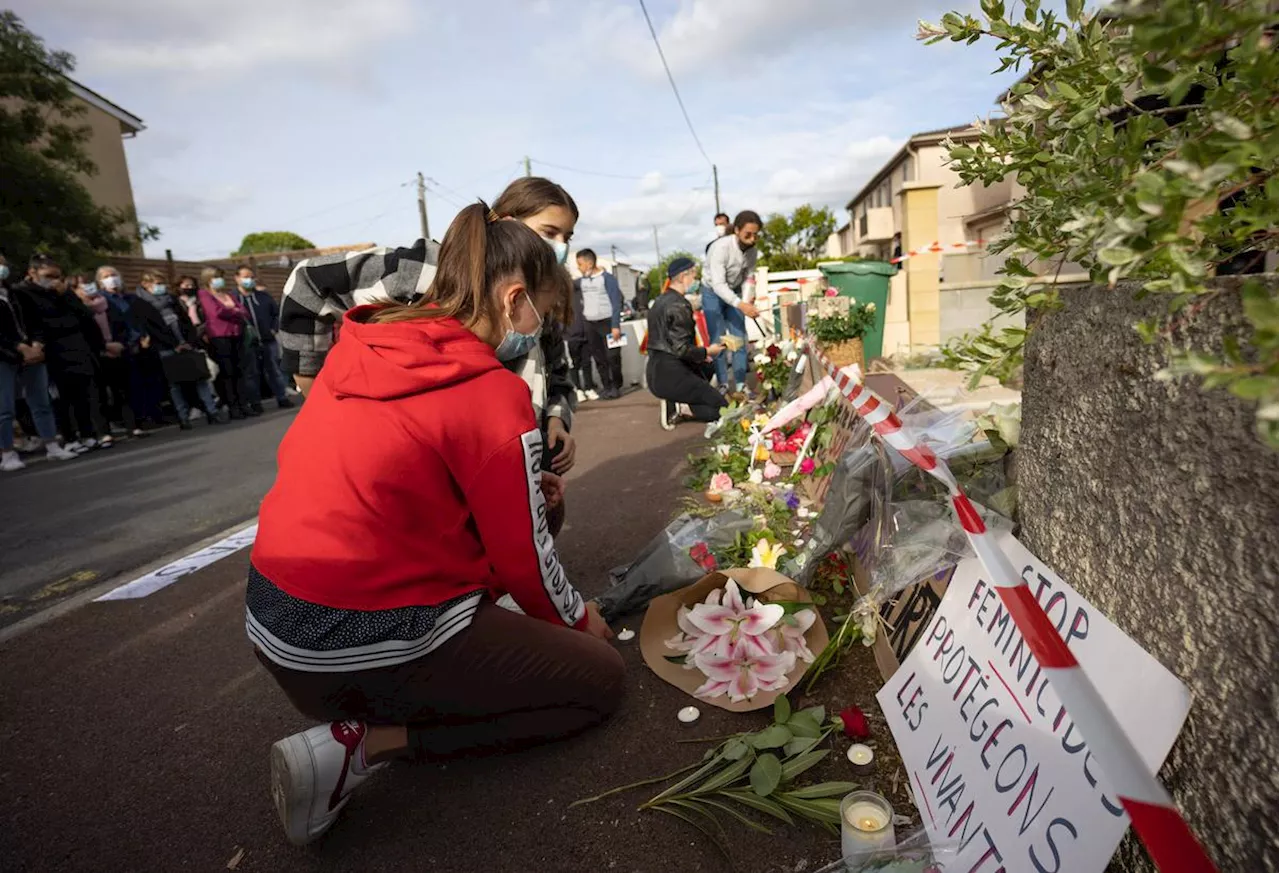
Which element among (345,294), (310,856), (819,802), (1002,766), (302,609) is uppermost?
(345,294)

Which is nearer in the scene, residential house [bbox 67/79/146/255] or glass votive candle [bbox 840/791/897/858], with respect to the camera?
glass votive candle [bbox 840/791/897/858]

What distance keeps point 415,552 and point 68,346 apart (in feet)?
25.8

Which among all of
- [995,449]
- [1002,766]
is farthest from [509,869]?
[995,449]

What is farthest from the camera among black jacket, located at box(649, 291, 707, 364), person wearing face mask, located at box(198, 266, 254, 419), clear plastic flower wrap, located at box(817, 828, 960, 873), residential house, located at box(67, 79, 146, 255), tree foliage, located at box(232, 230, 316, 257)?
tree foliage, located at box(232, 230, 316, 257)

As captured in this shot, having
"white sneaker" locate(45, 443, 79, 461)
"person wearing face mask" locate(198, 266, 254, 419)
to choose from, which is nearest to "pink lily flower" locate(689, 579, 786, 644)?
"white sneaker" locate(45, 443, 79, 461)

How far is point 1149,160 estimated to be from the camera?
119 centimetres

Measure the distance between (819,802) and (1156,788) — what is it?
0.94 meters

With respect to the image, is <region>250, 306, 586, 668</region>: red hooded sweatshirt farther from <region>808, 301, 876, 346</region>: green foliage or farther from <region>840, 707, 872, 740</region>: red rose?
<region>808, 301, 876, 346</region>: green foliage

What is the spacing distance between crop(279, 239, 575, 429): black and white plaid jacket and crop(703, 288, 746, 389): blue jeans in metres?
4.40

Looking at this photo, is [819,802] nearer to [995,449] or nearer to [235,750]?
[995,449]

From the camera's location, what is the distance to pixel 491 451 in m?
1.77

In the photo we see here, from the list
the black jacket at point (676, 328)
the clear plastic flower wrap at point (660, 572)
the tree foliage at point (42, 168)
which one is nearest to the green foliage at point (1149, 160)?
the clear plastic flower wrap at point (660, 572)

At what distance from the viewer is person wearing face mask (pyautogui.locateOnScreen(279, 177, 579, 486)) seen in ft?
8.82

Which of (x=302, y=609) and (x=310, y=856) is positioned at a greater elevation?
(x=302, y=609)
